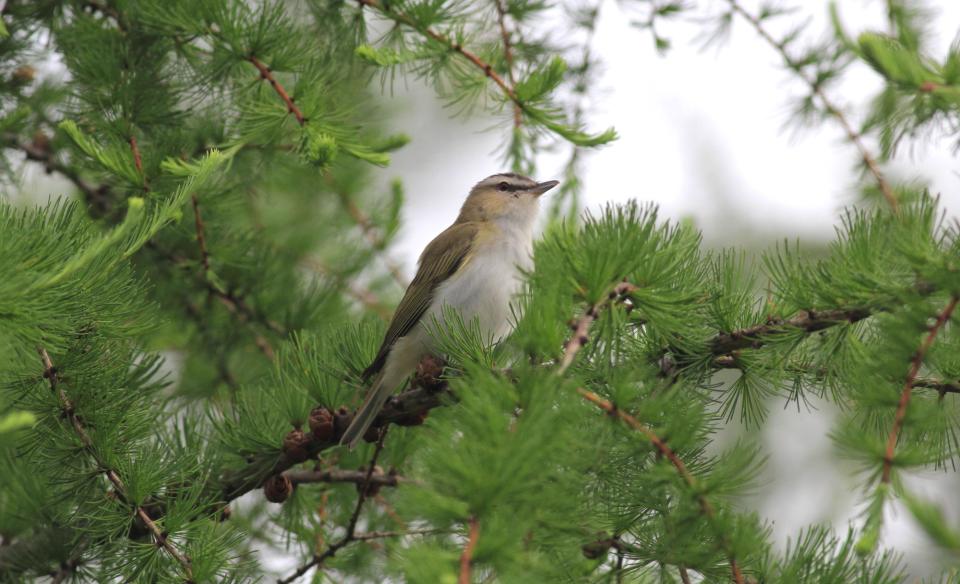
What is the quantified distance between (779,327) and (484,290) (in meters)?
1.86

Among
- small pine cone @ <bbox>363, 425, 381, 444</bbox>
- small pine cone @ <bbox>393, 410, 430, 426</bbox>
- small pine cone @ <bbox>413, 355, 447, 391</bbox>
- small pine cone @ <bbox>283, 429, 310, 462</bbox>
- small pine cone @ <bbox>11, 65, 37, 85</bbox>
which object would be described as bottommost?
small pine cone @ <bbox>283, 429, 310, 462</bbox>

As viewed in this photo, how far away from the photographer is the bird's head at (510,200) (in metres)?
4.62

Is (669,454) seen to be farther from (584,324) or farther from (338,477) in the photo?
(338,477)

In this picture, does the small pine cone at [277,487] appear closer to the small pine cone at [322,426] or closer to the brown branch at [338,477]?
the brown branch at [338,477]

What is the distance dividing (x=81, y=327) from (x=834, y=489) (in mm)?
6725

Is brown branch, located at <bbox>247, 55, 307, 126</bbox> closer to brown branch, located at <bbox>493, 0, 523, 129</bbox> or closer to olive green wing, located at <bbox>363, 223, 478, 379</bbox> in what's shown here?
brown branch, located at <bbox>493, 0, 523, 129</bbox>

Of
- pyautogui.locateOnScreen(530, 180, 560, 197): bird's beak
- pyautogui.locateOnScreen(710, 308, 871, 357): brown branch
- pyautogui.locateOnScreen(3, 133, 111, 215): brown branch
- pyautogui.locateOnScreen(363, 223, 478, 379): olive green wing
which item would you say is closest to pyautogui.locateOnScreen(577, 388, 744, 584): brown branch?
pyautogui.locateOnScreen(710, 308, 871, 357): brown branch

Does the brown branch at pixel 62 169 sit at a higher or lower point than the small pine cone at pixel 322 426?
higher

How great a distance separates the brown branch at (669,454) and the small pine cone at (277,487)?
1342 mm

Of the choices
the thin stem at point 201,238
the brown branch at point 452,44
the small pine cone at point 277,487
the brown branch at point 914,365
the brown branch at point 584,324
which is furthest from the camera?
the thin stem at point 201,238

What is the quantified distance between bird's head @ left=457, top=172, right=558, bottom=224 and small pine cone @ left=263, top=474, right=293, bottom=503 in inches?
83.2

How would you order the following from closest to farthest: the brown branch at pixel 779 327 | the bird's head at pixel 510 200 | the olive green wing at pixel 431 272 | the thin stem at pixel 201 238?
1. the brown branch at pixel 779 327
2. the thin stem at pixel 201 238
3. the olive green wing at pixel 431 272
4. the bird's head at pixel 510 200

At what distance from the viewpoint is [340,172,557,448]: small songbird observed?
11.9 feet

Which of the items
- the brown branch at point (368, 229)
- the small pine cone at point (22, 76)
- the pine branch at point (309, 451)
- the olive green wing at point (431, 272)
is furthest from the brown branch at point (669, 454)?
the small pine cone at point (22, 76)
